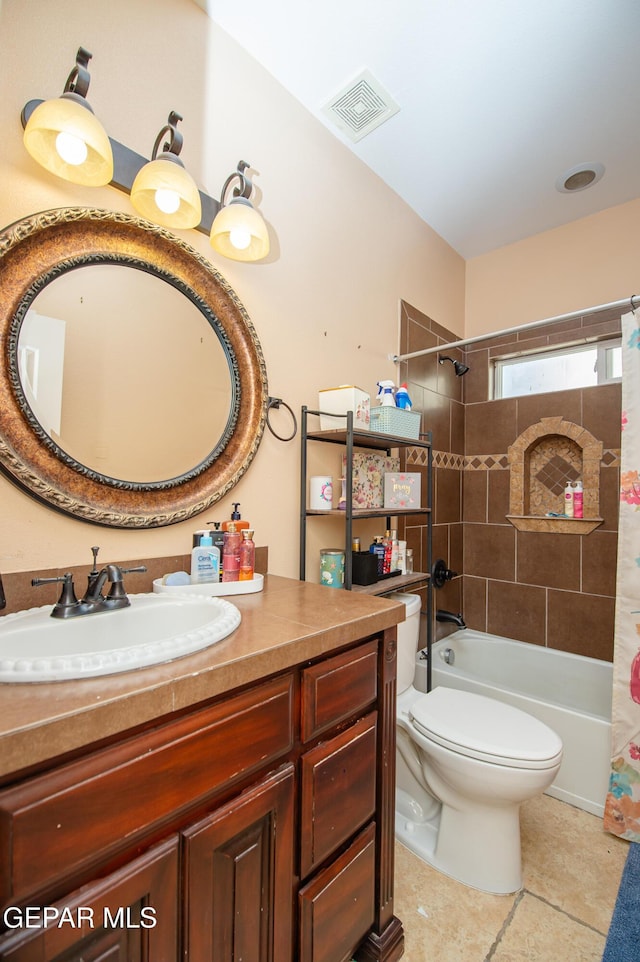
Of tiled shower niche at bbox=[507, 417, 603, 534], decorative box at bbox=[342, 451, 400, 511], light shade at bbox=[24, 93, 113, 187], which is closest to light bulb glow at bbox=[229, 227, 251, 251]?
light shade at bbox=[24, 93, 113, 187]

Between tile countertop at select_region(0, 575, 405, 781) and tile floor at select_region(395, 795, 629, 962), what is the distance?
37.7 inches

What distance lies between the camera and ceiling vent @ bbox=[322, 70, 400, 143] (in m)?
1.67

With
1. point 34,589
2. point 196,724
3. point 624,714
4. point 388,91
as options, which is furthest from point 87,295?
point 624,714

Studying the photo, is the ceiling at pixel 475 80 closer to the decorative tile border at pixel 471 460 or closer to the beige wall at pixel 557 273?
the beige wall at pixel 557 273

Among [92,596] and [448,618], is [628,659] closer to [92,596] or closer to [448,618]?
[448,618]

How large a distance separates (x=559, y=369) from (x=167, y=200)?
7.73 ft

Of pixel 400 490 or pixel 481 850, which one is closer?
pixel 481 850

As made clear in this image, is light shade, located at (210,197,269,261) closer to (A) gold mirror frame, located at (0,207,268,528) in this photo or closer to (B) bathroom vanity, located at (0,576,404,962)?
(A) gold mirror frame, located at (0,207,268,528)

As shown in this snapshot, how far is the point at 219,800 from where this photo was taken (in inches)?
29.3

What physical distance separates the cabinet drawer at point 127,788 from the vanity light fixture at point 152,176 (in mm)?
1233

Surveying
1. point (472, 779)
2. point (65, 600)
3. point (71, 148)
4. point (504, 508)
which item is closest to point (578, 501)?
point (504, 508)

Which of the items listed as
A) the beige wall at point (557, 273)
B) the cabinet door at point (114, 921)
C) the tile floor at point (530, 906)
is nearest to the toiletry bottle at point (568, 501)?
the beige wall at point (557, 273)

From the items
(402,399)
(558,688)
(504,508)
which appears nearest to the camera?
(402,399)

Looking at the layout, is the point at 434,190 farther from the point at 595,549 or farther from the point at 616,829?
the point at 616,829
